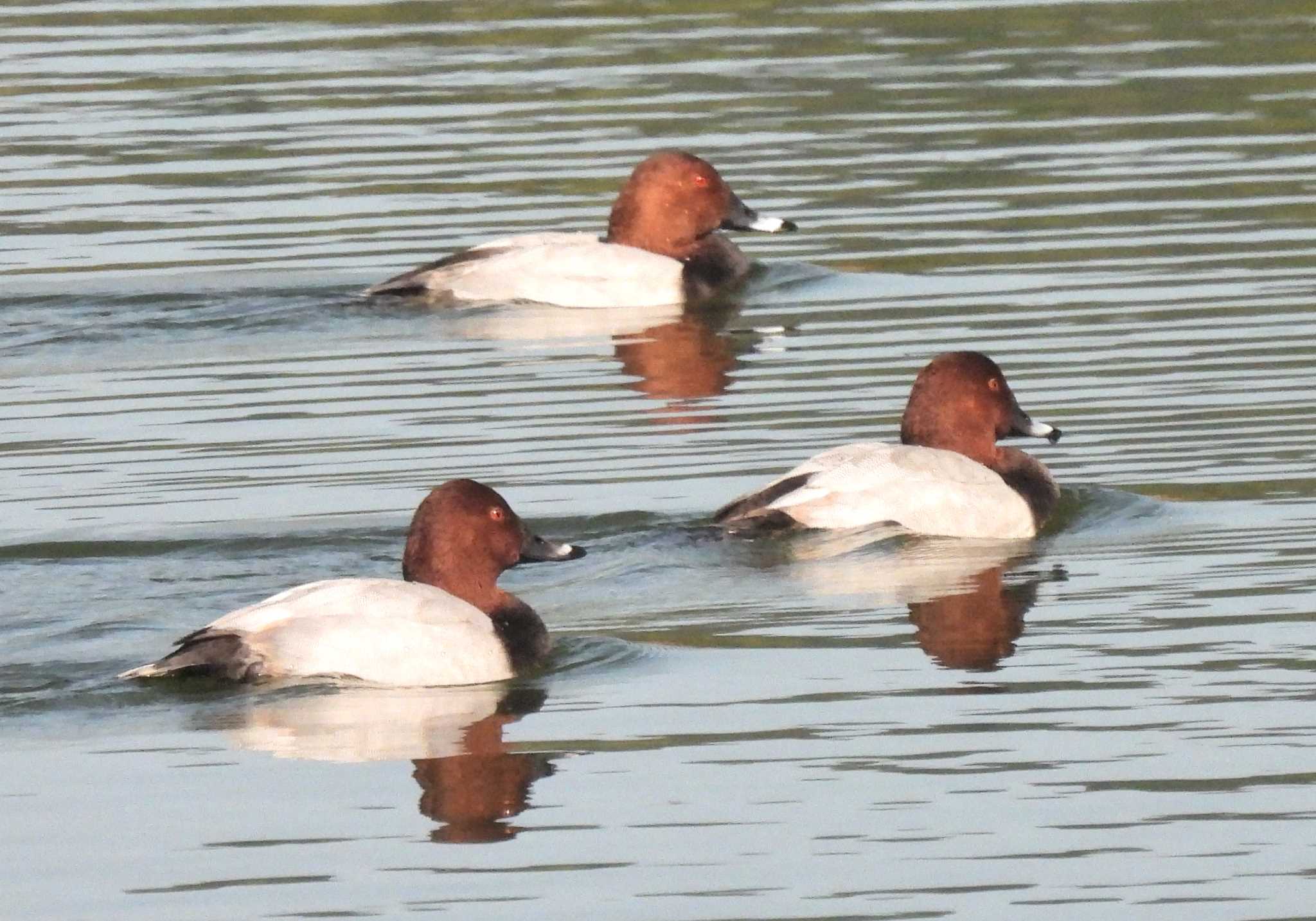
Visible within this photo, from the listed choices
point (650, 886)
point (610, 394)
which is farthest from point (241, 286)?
point (650, 886)

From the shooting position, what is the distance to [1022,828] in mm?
7621

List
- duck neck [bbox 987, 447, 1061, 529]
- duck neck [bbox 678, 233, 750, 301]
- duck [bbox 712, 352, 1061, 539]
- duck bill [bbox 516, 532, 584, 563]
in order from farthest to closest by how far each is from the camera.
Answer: duck neck [bbox 678, 233, 750, 301], duck neck [bbox 987, 447, 1061, 529], duck [bbox 712, 352, 1061, 539], duck bill [bbox 516, 532, 584, 563]

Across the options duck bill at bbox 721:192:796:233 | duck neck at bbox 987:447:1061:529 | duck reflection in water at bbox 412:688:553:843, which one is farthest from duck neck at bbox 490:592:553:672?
duck bill at bbox 721:192:796:233

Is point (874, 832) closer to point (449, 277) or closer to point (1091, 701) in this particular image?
point (1091, 701)

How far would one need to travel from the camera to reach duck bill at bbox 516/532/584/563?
32.8 feet

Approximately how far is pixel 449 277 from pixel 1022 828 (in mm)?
8750

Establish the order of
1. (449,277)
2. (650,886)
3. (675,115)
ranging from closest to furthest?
(650,886), (449,277), (675,115)

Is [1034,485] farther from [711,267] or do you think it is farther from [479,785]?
[711,267]

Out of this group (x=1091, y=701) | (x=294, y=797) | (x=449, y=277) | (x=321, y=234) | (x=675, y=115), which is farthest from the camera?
(x=675, y=115)

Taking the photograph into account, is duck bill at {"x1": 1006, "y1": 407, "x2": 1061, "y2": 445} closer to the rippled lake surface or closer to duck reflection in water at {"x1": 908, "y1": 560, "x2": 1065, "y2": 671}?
the rippled lake surface

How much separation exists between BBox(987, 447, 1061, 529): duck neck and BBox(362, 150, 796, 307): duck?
4.87 m

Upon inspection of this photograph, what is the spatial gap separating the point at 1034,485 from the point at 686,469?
4.85ft

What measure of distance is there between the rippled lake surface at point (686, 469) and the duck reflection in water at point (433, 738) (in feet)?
0.08

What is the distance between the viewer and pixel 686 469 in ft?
40.1
